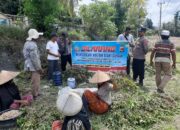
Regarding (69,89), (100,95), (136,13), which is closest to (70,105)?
(69,89)

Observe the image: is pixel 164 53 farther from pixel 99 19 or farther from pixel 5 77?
pixel 99 19

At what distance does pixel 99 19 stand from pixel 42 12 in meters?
9.00

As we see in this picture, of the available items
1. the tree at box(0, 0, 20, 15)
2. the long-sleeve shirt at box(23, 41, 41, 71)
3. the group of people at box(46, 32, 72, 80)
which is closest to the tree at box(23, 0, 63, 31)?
the group of people at box(46, 32, 72, 80)

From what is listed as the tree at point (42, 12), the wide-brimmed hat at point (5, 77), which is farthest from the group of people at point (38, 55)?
the tree at point (42, 12)

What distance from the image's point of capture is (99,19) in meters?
21.5

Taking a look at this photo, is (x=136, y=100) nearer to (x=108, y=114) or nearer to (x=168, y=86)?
(x=108, y=114)

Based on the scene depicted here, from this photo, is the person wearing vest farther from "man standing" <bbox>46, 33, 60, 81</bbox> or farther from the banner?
the banner

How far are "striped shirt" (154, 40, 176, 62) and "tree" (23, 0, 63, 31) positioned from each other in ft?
20.1

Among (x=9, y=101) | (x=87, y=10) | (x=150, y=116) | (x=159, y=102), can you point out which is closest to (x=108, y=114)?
(x=150, y=116)

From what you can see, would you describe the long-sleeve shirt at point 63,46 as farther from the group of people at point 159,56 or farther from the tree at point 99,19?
the tree at point 99,19

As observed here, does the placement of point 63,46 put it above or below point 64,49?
above

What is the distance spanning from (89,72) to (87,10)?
13372 mm

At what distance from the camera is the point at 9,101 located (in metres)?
5.98

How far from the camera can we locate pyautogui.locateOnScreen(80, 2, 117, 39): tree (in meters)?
21.4
